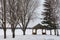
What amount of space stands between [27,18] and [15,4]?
15.4ft

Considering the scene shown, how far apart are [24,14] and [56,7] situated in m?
5.25

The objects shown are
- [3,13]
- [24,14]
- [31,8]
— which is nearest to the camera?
[3,13]

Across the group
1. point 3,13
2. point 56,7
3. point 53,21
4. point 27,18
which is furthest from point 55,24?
point 3,13

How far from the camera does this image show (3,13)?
16047mm

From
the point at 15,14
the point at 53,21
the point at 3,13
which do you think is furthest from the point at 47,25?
the point at 3,13

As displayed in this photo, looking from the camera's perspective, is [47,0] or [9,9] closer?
[9,9]

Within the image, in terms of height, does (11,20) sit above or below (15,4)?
below

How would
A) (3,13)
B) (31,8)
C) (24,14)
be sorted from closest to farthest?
1. (3,13)
2. (24,14)
3. (31,8)

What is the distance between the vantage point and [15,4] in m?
17.0

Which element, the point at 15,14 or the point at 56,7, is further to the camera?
the point at 56,7

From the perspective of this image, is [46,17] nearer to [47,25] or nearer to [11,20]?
[47,25]

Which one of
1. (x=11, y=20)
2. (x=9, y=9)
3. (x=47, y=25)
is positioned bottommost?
(x=47, y=25)

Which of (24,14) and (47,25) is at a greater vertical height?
(24,14)

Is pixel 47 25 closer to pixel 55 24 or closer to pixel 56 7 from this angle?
pixel 55 24
